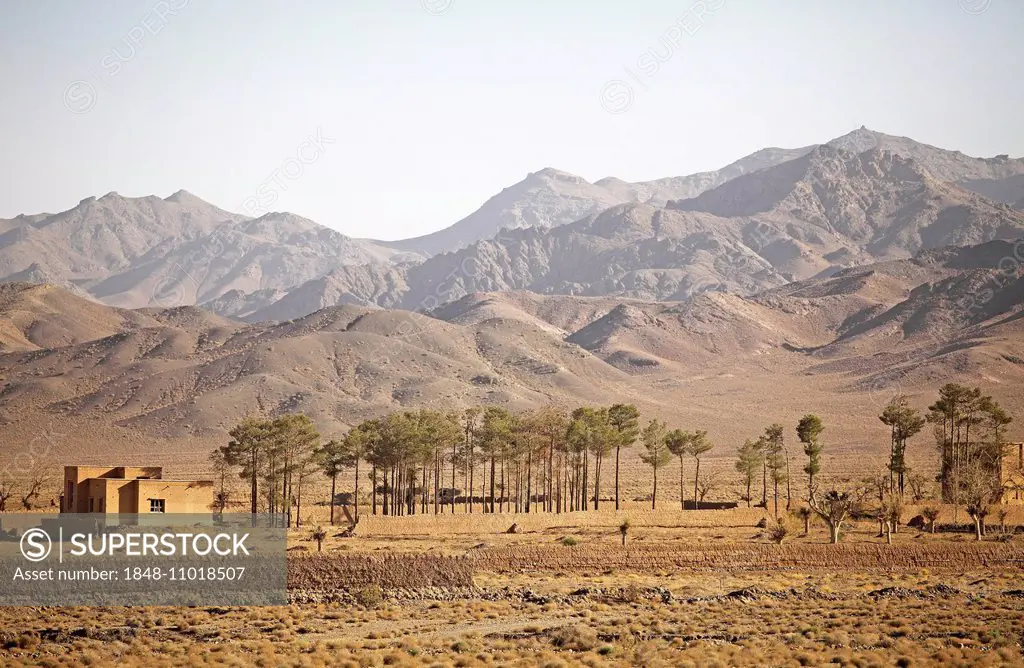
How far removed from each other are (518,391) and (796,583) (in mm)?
127332

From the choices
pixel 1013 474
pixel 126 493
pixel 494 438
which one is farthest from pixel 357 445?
pixel 1013 474

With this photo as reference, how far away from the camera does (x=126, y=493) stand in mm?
52750

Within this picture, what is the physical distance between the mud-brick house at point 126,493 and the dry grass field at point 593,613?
7.03 metres

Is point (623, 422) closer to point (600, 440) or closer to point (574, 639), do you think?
point (600, 440)

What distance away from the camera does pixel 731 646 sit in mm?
29141

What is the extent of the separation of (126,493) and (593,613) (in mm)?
27167

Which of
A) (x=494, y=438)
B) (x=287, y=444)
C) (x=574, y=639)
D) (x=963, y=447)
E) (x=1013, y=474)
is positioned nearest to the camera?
(x=574, y=639)

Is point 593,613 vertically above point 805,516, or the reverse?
point 805,516

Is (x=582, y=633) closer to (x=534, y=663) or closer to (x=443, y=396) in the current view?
(x=534, y=663)

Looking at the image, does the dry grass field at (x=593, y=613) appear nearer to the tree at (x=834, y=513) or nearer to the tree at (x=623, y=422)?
the tree at (x=834, y=513)

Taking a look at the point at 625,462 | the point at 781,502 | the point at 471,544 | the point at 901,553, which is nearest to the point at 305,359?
the point at 625,462

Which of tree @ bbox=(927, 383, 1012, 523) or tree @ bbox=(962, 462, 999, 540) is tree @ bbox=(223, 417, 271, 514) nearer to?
tree @ bbox=(962, 462, 999, 540)

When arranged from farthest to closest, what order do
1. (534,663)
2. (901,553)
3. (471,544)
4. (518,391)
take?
(518,391) < (471,544) < (901,553) < (534,663)

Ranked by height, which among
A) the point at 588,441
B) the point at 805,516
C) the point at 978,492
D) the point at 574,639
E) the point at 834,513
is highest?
the point at 588,441
